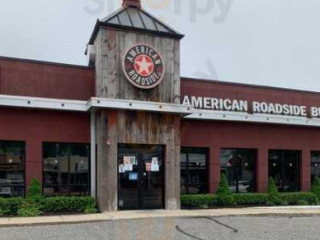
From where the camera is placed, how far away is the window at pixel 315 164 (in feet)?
75.5

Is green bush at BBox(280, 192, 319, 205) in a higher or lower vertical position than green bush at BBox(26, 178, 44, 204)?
lower

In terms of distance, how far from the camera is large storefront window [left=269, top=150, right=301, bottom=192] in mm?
21891

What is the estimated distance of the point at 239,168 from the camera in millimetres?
20938

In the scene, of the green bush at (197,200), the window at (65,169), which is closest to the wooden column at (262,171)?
the green bush at (197,200)

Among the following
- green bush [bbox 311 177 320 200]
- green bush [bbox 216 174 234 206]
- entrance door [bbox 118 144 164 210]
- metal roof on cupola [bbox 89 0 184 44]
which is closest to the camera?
entrance door [bbox 118 144 164 210]

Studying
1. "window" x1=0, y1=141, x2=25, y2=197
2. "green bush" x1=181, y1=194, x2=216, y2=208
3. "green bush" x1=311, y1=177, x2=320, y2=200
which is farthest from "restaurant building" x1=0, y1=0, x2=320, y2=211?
"green bush" x1=311, y1=177, x2=320, y2=200

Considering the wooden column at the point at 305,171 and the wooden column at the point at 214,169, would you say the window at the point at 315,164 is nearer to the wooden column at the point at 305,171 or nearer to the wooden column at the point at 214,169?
the wooden column at the point at 305,171

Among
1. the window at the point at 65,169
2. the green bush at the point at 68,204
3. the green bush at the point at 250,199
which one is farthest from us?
the green bush at the point at 250,199

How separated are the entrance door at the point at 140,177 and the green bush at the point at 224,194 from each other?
2793 mm

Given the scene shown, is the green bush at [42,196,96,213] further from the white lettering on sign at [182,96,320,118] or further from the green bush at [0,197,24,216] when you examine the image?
the white lettering on sign at [182,96,320,118]

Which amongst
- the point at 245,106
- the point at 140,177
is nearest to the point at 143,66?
the point at 140,177

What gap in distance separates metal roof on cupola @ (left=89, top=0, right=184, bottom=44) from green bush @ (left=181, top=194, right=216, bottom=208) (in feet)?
21.4

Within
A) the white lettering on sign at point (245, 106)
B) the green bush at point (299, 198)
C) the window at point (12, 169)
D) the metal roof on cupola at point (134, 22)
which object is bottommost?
the green bush at point (299, 198)

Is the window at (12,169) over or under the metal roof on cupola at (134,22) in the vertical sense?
under
